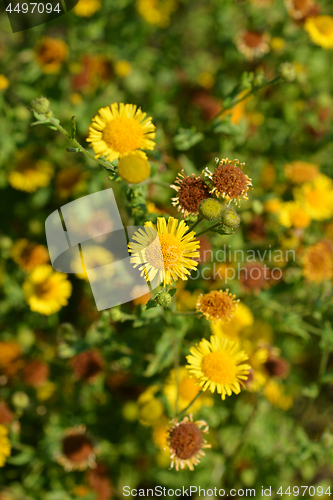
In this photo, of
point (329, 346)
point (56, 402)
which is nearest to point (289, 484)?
point (329, 346)

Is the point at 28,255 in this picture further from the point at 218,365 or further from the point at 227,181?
the point at 227,181

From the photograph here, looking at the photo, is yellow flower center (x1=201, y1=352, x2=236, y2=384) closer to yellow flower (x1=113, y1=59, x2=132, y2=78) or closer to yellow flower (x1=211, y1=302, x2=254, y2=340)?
yellow flower (x1=211, y1=302, x2=254, y2=340)

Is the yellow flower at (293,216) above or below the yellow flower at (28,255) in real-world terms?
above

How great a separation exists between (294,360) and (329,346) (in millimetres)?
1325

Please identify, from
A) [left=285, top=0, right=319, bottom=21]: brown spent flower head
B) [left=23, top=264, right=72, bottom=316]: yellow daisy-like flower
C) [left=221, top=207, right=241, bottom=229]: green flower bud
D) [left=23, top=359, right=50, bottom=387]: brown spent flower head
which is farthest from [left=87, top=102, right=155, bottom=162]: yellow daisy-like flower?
[left=285, top=0, right=319, bottom=21]: brown spent flower head

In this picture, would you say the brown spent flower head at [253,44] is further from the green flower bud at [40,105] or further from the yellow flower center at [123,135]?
the green flower bud at [40,105]

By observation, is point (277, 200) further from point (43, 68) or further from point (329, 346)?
point (43, 68)

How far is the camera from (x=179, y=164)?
135 inches

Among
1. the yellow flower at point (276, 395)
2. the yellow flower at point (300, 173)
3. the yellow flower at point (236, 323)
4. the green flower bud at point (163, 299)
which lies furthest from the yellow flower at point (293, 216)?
the green flower bud at point (163, 299)

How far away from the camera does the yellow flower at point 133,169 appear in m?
1.69

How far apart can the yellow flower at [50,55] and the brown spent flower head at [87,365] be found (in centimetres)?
252

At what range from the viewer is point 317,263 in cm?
298

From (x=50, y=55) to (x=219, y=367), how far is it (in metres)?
3.00

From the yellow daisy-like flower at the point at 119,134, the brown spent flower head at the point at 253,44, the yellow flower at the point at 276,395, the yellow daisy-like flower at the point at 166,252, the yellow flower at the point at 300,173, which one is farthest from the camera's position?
the brown spent flower head at the point at 253,44
